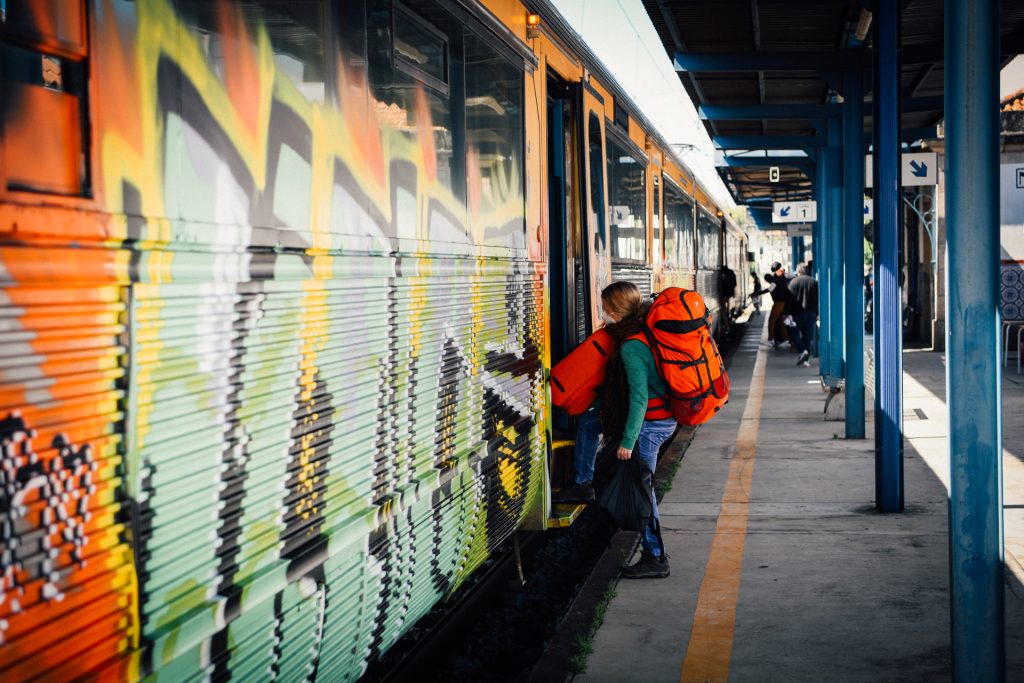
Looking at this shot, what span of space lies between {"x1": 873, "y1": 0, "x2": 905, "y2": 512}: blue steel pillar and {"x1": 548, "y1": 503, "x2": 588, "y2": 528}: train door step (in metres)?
2.13

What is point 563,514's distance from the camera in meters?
6.20

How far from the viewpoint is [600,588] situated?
19.3ft

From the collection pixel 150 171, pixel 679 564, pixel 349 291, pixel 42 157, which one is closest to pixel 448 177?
pixel 349 291

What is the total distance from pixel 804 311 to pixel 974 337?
50.5 feet

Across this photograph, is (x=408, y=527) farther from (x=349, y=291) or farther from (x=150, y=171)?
(x=150, y=171)

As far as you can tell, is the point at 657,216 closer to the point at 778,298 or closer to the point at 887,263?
the point at 887,263

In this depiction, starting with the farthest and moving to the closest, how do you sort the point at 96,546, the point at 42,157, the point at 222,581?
the point at 222,581, the point at 96,546, the point at 42,157

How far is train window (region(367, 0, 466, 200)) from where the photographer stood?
356cm

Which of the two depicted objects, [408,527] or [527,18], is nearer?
[408,527]

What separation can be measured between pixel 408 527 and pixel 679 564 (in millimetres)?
2801

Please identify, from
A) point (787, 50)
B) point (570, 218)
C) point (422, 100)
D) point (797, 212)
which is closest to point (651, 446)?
point (570, 218)

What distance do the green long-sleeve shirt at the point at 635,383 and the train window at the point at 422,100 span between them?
146cm

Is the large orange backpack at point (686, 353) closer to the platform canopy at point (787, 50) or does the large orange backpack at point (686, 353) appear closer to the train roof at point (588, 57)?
the train roof at point (588, 57)

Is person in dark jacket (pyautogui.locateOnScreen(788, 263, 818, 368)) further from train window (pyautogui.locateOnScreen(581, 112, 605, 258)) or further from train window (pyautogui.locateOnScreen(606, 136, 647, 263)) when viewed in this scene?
train window (pyautogui.locateOnScreen(581, 112, 605, 258))
